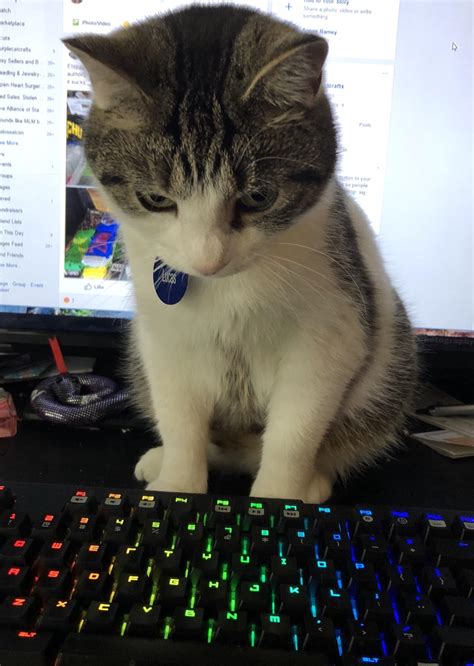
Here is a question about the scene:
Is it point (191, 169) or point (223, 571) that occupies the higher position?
point (191, 169)

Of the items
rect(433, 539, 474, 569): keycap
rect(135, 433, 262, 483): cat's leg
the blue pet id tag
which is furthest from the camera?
rect(135, 433, 262, 483): cat's leg

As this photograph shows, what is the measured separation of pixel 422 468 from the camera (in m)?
0.87

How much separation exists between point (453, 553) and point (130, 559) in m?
0.30

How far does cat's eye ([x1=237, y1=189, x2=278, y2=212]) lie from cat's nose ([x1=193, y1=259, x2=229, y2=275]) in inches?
2.6

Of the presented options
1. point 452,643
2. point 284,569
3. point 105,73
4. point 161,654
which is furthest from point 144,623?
point 105,73

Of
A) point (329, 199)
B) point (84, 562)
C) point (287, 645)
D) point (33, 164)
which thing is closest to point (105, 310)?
point (33, 164)

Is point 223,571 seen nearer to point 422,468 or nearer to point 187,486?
point 187,486

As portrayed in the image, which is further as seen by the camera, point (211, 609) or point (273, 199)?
point (273, 199)

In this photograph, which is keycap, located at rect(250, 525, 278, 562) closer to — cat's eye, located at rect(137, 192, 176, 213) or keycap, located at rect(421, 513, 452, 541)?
keycap, located at rect(421, 513, 452, 541)

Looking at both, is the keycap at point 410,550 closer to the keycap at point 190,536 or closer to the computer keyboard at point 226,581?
the computer keyboard at point 226,581

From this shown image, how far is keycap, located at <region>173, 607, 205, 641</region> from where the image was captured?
440 millimetres

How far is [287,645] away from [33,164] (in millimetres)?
781

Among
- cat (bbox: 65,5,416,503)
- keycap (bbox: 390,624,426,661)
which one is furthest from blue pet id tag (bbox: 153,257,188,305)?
keycap (bbox: 390,624,426,661)

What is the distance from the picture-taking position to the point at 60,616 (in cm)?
45
